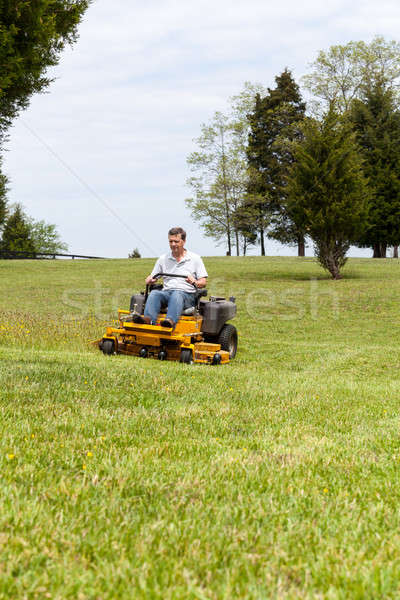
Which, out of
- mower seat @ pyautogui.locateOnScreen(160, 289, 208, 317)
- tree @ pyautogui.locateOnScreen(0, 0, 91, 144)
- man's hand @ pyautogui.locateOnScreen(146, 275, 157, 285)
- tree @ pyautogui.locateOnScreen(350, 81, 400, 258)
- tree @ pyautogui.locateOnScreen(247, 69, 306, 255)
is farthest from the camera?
tree @ pyautogui.locateOnScreen(247, 69, 306, 255)

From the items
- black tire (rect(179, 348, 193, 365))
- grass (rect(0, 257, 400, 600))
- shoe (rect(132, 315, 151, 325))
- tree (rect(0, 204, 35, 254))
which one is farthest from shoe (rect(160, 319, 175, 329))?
tree (rect(0, 204, 35, 254))

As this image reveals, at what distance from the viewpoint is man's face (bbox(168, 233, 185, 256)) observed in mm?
9016

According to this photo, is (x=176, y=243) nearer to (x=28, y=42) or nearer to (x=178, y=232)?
(x=178, y=232)

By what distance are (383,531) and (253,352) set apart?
851 centimetres

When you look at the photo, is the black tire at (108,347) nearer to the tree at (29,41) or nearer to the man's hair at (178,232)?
the man's hair at (178,232)

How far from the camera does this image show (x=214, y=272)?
Answer: 2903 centimetres

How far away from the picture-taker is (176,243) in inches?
356

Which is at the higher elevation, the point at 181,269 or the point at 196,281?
the point at 181,269

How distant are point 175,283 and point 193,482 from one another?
20.5 ft

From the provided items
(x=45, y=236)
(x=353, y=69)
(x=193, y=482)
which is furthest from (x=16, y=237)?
(x=193, y=482)

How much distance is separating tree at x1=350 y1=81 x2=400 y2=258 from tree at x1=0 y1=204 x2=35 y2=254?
4187 cm

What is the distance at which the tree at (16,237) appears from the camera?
66.8 m

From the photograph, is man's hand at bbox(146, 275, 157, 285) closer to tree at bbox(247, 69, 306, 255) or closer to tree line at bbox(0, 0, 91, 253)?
tree line at bbox(0, 0, 91, 253)

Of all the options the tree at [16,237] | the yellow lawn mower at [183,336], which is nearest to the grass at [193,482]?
the yellow lawn mower at [183,336]
